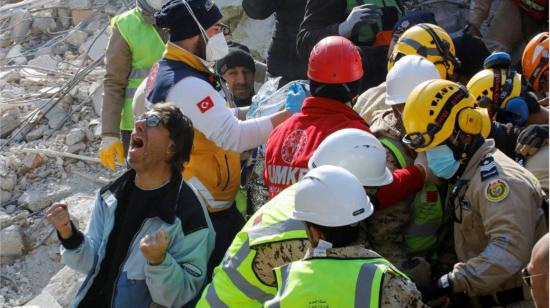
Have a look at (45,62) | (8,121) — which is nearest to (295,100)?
(8,121)

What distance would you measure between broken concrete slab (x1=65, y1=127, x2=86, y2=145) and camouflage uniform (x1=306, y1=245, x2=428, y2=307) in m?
6.22

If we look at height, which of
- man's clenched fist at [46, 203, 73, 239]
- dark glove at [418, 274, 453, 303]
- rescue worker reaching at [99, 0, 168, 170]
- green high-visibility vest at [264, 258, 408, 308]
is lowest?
rescue worker reaching at [99, 0, 168, 170]

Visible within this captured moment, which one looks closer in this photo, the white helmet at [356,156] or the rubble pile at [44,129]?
the white helmet at [356,156]

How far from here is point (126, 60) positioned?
21.1 ft

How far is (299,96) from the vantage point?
4.98 meters

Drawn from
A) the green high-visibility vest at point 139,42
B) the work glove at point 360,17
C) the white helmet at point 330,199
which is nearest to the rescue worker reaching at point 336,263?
the white helmet at point 330,199

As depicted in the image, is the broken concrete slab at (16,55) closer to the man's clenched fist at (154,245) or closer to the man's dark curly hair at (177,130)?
→ the man's dark curly hair at (177,130)

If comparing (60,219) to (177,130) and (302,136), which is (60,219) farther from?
(302,136)

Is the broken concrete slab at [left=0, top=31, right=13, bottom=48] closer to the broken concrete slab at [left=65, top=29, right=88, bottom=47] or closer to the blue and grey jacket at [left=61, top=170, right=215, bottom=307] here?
the broken concrete slab at [left=65, top=29, right=88, bottom=47]

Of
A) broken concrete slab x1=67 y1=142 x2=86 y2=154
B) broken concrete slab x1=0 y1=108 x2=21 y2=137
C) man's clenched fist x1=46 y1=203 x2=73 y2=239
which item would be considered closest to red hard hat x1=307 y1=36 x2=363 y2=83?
man's clenched fist x1=46 y1=203 x2=73 y2=239

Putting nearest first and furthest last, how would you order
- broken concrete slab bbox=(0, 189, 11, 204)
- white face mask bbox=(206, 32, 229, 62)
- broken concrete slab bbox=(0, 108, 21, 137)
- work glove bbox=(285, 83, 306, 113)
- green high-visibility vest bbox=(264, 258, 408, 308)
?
green high-visibility vest bbox=(264, 258, 408, 308)
work glove bbox=(285, 83, 306, 113)
white face mask bbox=(206, 32, 229, 62)
broken concrete slab bbox=(0, 189, 11, 204)
broken concrete slab bbox=(0, 108, 21, 137)

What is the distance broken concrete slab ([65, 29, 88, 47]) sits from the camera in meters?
10.8

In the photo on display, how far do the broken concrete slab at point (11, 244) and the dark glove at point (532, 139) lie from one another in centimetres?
502

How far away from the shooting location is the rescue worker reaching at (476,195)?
388 cm
